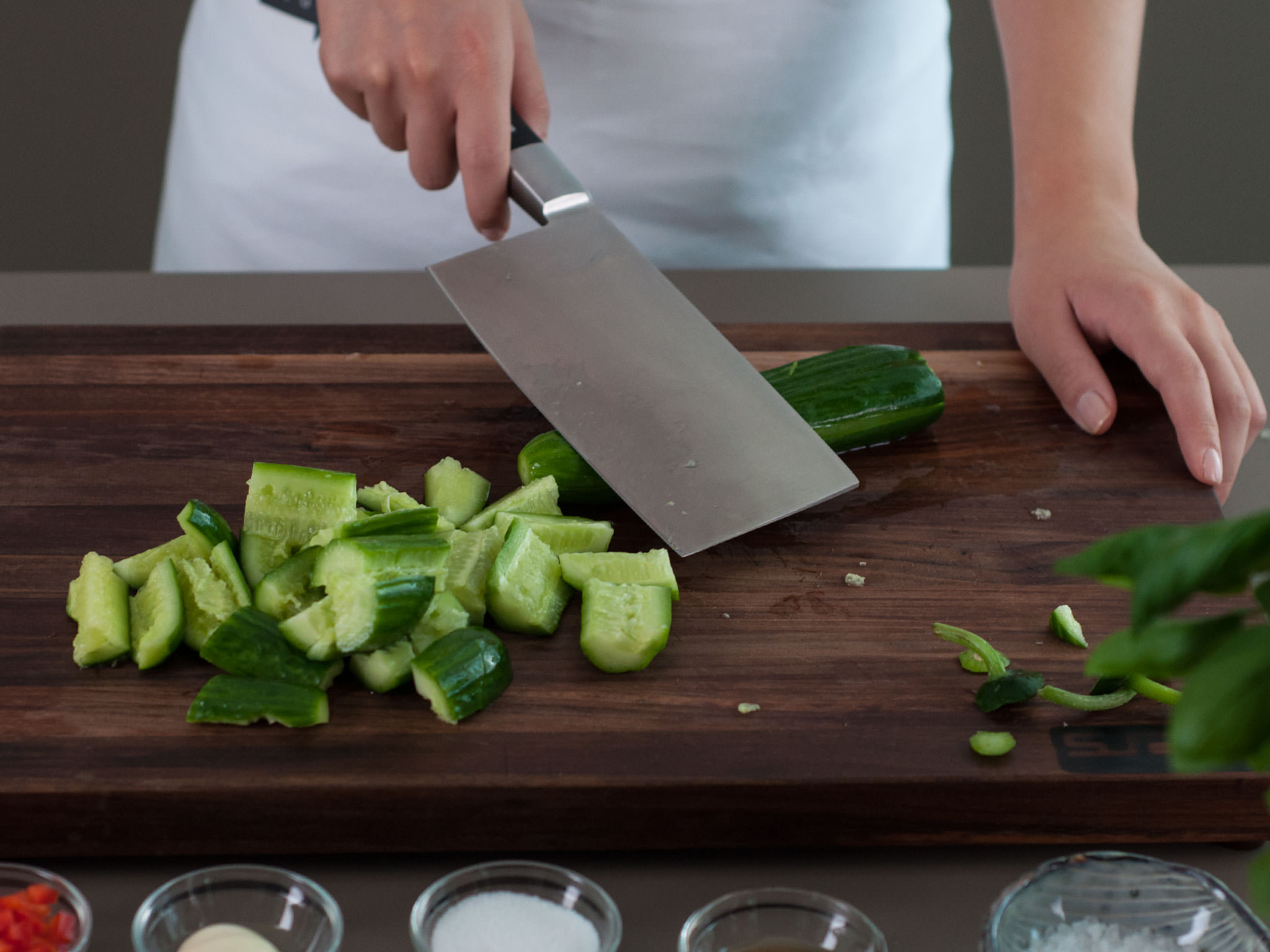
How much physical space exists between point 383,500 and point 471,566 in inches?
8.5

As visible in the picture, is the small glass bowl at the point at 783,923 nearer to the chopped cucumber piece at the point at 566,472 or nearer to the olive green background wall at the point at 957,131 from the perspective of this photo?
the chopped cucumber piece at the point at 566,472

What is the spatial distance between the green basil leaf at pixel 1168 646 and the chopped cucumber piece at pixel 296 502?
111cm

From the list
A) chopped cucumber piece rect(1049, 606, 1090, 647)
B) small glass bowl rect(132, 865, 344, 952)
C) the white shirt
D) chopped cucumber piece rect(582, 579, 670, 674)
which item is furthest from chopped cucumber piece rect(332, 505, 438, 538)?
the white shirt

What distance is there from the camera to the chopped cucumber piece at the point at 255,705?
1.32 metres

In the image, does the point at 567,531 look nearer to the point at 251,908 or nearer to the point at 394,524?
the point at 394,524

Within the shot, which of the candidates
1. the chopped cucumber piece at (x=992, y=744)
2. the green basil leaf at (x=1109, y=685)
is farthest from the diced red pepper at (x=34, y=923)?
the green basil leaf at (x=1109, y=685)

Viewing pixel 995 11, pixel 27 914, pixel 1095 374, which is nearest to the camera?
pixel 27 914

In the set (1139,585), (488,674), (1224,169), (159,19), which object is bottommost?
(1224,169)

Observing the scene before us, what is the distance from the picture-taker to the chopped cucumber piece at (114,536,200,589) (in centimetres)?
155

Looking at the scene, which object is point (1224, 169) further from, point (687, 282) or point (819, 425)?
point (819, 425)

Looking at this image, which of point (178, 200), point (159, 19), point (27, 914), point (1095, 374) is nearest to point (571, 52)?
point (178, 200)

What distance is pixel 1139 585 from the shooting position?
24.6 inches

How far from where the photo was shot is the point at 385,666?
1371 mm

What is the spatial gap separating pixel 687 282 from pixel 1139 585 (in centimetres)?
207
